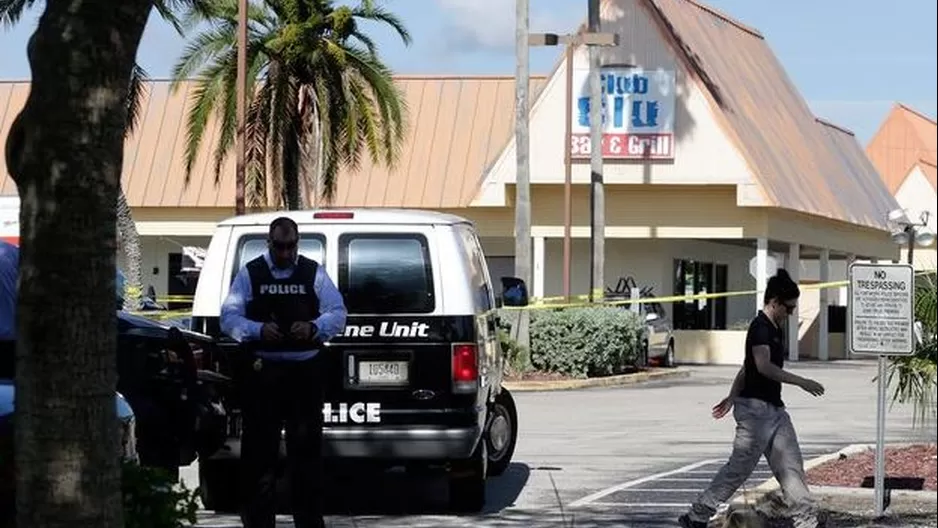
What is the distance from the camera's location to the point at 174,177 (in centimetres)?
4984

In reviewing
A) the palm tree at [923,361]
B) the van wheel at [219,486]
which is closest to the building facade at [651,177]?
the palm tree at [923,361]

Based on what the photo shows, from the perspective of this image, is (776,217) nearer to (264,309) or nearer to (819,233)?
(819,233)

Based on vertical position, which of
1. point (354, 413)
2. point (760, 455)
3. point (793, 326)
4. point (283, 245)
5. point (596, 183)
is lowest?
point (760, 455)

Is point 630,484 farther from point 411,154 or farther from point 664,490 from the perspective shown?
point 411,154

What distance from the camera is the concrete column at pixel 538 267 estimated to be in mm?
44656

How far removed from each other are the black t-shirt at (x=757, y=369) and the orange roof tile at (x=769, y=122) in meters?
30.9

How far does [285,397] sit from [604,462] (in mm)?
7344

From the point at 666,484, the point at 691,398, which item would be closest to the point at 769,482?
Answer: the point at 666,484

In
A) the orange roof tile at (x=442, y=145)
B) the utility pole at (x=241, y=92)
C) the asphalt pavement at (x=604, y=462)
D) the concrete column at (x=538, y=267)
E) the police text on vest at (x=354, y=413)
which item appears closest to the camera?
the police text on vest at (x=354, y=413)

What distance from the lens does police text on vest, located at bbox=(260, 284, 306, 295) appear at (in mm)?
10586

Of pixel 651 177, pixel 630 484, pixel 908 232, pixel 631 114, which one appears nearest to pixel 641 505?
pixel 630 484

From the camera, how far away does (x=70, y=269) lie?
21.1 ft

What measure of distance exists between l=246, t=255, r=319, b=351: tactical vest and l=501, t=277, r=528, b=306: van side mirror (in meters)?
4.25

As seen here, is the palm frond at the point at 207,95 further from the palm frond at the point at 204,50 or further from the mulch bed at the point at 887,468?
the mulch bed at the point at 887,468
